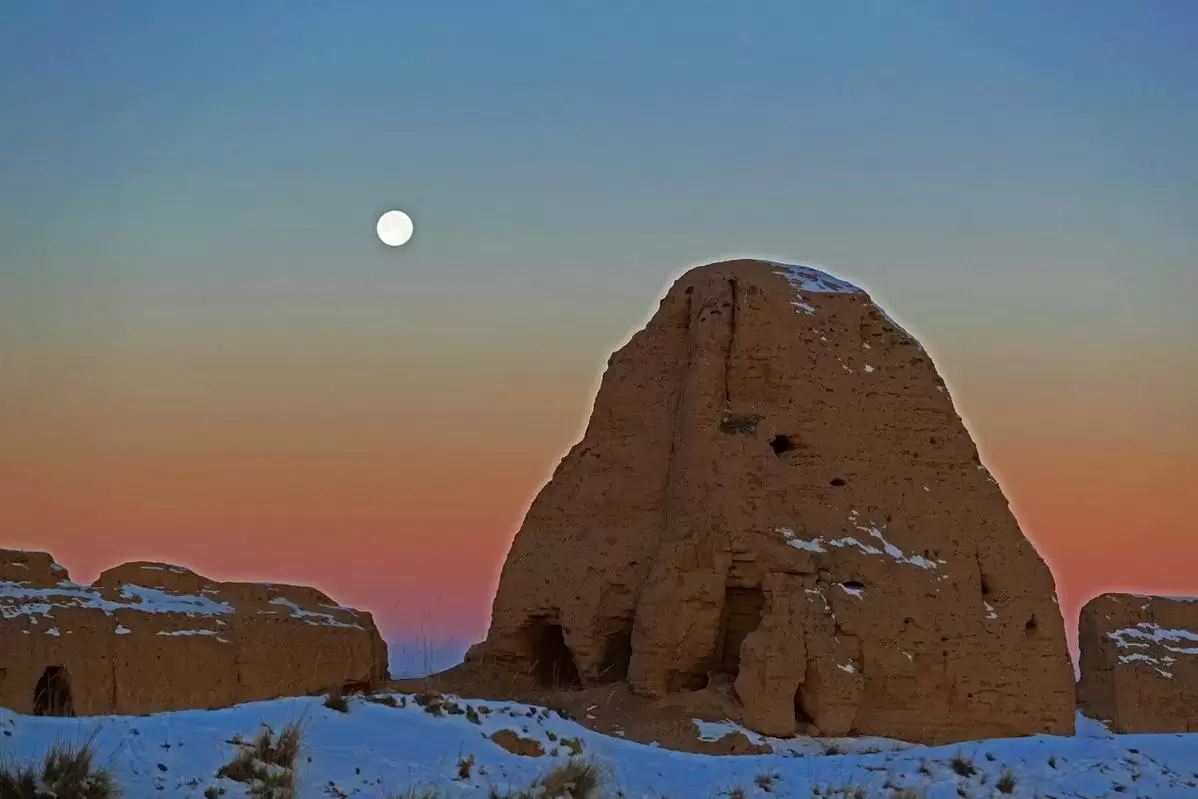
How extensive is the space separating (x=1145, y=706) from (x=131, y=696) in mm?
19702

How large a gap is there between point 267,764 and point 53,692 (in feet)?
39.3

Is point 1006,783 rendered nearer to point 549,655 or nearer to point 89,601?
point 549,655

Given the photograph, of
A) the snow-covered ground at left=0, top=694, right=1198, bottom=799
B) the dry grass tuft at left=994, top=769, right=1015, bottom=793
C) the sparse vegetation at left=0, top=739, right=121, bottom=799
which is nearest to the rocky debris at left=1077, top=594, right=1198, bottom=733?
the snow-covered ground at left=0, top=694, right=1198, bottom=799

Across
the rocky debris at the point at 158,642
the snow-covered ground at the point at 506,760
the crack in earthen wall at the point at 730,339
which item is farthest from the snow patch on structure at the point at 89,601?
the snow-covered ground at the point at 506,760

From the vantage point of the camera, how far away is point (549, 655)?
26.5 m

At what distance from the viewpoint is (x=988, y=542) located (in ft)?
81.4

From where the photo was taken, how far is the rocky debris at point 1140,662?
3056cm

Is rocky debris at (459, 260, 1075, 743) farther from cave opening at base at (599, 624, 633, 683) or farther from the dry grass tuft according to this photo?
the dry grass tuft

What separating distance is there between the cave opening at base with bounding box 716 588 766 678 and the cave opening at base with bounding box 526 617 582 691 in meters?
3.02

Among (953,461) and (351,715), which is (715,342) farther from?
(351,715)

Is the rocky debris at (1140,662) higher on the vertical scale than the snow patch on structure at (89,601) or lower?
lower

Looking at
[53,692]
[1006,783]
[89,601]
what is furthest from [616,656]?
[1006,783]

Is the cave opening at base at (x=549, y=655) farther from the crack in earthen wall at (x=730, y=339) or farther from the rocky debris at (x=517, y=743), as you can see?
the rocky debris at (x=517, y=743)

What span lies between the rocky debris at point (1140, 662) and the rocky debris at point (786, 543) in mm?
7195
